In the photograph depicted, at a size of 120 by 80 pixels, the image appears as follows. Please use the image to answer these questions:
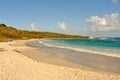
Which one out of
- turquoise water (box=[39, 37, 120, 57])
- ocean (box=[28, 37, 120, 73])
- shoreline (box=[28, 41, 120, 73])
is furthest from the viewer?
turquoise water (box=[39, 37, 120, 57])

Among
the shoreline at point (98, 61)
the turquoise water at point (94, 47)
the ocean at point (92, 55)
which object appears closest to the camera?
the shoreline at point (98, 61)

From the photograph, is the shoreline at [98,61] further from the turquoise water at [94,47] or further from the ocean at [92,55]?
the turquoise water at [94,47]

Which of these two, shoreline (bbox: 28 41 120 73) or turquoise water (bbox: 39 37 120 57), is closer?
shoreline (bbox: 28 41 120 73)

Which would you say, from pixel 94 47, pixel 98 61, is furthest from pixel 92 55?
pixel 94 47

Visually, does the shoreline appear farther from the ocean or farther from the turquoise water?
the turquoise water

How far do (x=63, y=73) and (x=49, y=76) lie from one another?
1.45 metres

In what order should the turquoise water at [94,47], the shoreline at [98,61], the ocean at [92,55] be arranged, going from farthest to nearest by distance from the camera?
the turquoise water at [94,47]
the ocean at [92,55]
the shoreline at [98,61]

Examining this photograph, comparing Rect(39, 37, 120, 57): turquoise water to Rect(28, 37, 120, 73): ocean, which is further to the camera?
Rect(39, 37, 120, 57): turquoise water

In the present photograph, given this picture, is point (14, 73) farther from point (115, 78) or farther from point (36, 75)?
point (115, 78)

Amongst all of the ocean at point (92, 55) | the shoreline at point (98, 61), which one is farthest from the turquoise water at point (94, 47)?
the shoreline at point (98, 61)

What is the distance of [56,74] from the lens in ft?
49.4

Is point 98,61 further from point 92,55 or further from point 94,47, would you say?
point 94,47

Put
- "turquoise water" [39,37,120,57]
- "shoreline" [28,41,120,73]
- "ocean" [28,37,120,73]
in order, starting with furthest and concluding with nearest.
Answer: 1. "turquoise water" [39,37,120,57]
2. "ocean" [28,37,120,73]
3. "shoreline" [28,41,120,73]

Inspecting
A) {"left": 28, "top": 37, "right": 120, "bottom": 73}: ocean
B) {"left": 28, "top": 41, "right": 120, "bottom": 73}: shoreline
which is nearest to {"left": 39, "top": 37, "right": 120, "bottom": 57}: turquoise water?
{"left": 28, "top": 37, "right": 120, "bottom": 73}: ocean
